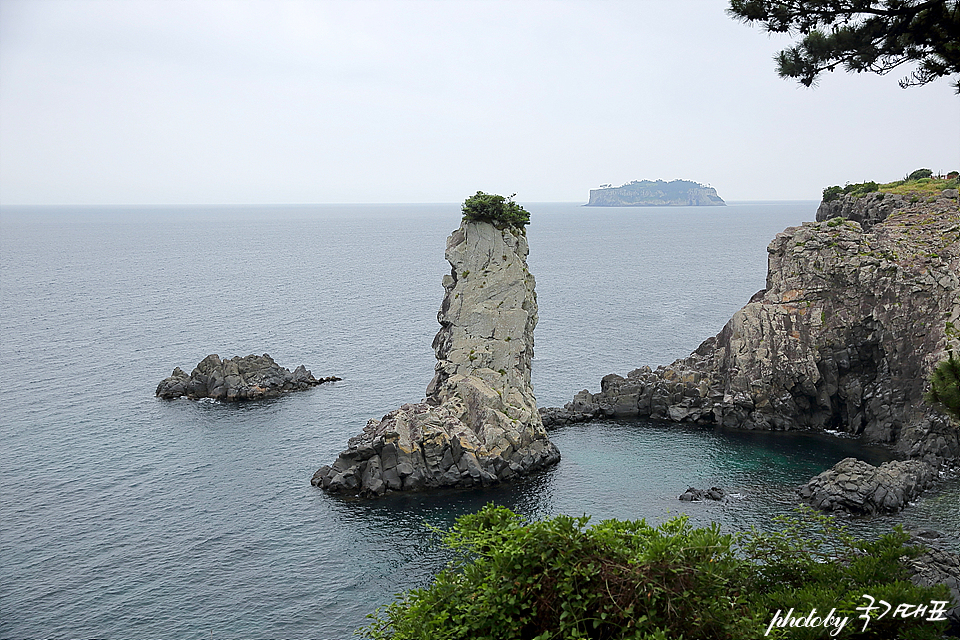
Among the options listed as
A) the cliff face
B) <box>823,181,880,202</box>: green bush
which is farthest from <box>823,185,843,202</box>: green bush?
the cliff face

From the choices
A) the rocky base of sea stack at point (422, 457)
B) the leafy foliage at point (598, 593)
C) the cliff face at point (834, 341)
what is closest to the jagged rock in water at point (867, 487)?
the cliff face at point (834, 341)

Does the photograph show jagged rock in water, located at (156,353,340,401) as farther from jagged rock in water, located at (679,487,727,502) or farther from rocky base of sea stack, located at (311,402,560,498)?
jagged rock in water, located at (679,487,727,502)

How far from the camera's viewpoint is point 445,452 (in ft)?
221

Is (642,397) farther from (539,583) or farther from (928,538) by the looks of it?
(539,583)

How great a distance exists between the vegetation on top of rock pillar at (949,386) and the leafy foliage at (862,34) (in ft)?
32.7

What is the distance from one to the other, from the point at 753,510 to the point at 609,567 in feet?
151

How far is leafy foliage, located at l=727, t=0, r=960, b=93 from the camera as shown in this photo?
26.5 m

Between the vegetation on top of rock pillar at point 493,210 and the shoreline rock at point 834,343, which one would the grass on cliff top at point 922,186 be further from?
the vegetation on top of rock pillar at point 493,210

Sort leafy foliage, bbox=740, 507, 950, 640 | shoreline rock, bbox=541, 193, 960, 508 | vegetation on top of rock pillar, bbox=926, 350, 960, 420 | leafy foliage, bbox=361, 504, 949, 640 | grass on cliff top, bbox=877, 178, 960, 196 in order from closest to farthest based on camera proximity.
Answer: leafy foliage, bbox=361, 504, 949, 640 < leafy foliage, bbox=740, 507, 950, 640 < vegetation on top of rock pillar, bbox=926, 350, 960, 420 < shoreline rock, bbox=541, 193, 960, 508 < grass on cliff top, bbox=877, 178, 960, 196

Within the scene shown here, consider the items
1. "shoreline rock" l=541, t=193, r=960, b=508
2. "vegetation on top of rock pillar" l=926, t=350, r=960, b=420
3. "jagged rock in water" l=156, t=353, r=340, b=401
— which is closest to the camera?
"vegetation on top of rock pillar" l=926, t=350, r=960, b=420

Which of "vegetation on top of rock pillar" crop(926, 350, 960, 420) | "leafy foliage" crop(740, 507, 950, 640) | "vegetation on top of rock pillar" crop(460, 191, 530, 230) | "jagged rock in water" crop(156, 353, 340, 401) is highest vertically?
"vegetation on top of rock pillar" crop(460, 191, 530, 230)

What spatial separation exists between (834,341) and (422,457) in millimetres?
44141

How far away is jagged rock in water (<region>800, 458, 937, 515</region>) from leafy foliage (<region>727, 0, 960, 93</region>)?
39.7 metres

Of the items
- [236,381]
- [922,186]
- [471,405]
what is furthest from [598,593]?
[922,186]
